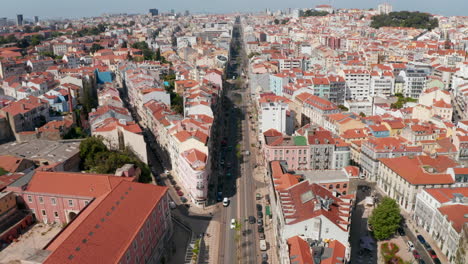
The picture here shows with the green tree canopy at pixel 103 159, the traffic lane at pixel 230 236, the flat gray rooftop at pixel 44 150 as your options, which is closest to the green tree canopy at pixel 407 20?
the traffic lane at pixel 230 236

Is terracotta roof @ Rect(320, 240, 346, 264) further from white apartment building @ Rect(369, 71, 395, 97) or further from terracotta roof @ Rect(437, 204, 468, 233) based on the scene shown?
white apartment building @ Rect(369, 71, 395, 97)

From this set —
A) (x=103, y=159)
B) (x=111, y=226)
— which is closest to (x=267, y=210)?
(x=111, y=226)

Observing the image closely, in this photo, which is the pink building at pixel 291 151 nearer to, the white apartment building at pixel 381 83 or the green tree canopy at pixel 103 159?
the green tree canopy at pixel 103 159

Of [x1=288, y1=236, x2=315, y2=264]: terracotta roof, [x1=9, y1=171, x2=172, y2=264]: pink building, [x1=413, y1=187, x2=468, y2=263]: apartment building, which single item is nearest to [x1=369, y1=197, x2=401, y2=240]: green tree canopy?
[x1=413, y1=187, x2=468, y2=263]: apartment building

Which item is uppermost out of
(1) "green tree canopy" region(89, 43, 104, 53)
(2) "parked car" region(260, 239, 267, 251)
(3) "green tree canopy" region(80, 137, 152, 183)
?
(1) "green tree canopy" region(89, 43, 104, 53)

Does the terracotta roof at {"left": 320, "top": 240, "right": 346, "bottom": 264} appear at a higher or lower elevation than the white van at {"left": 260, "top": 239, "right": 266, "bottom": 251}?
higher

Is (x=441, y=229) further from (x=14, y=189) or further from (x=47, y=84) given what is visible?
(x=47, y=84)

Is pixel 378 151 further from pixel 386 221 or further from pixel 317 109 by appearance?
pixel 317 109
